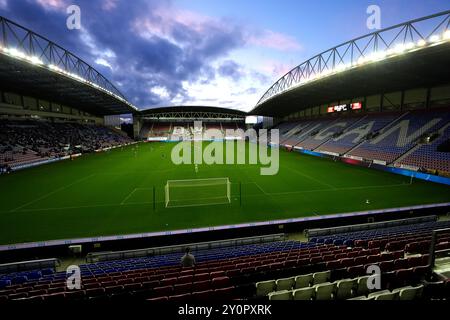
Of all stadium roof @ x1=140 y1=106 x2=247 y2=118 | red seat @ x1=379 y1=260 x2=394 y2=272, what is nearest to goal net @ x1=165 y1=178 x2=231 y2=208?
red seat @ x1=379 y1=260 x2=394 y2=272

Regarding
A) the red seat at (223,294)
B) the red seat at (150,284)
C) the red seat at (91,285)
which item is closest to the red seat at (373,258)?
the red seat at (223,294)

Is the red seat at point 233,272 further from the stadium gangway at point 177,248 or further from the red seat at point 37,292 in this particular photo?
the stadium gangway at point 177,248

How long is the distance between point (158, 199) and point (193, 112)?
79741 millimetres

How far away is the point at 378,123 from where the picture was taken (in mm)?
41094

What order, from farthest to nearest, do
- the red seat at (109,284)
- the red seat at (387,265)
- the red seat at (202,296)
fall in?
the red seat at (109,284), the red seat at (387,265), the red seat at (202,296)

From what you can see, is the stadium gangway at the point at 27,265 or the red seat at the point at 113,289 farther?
the stadium gangway at the point at 27,265

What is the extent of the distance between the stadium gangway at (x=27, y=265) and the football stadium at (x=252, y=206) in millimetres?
47

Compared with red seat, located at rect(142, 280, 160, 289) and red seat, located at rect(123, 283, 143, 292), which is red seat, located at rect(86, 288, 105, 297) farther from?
red seat, located at rect(142, 280, 160, 289)

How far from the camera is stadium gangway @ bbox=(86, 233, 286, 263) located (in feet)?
36.2

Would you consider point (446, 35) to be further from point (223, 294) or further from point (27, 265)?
point (27, 265)

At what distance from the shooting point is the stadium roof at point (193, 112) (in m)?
90.3

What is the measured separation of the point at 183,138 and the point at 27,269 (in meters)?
82.5

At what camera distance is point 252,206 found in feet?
58.9

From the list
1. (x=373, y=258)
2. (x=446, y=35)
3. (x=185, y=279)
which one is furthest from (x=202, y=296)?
(x=446, y=35)
